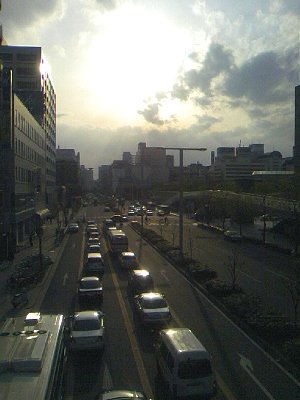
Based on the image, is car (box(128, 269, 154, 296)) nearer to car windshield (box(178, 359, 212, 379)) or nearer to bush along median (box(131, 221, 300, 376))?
bush along median (box(131, 221, 300, 376))

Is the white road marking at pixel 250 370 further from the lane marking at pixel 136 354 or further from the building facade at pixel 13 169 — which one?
the building facade at pixel 13 169

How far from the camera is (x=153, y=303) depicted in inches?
698

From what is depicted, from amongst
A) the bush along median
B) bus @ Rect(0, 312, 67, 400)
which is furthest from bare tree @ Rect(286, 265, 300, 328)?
bus @ Rect(0, 312, 67, 400)

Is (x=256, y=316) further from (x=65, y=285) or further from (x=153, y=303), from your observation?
(x=65, y=285)

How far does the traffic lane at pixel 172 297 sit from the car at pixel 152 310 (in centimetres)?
41

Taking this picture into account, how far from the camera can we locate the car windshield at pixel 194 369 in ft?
35.0

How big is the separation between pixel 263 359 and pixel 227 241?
3189 cm

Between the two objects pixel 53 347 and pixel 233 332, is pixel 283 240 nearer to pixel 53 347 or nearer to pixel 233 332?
pixel 233 332

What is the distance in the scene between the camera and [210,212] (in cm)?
6244

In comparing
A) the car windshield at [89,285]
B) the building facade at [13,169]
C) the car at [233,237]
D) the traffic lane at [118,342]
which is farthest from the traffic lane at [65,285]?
the car at [233,237]

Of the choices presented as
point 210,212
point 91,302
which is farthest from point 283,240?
point 91,302

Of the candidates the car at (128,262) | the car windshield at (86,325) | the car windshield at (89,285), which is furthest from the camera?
the car at (128,262)

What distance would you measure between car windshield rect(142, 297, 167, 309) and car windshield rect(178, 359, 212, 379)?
683 cm

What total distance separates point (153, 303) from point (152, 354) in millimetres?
3397
